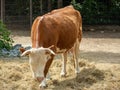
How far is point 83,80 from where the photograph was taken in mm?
8227

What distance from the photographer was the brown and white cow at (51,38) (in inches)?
277

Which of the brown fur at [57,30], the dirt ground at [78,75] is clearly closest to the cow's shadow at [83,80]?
the dirt ground at [78,75]

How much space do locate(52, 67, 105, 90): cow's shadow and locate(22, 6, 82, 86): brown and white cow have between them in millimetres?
297

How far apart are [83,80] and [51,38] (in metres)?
1.31

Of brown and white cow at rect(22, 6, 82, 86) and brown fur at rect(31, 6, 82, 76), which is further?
brown fur at rect(31, 6, 82, 76)

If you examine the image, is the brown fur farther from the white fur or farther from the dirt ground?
the dirt ground

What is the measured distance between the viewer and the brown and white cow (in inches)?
277

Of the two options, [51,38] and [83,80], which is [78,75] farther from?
[51,38]

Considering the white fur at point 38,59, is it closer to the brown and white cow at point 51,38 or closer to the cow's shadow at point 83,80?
the brown and white cow at point 51,38

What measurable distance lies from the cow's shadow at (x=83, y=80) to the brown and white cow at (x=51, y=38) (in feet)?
0.97

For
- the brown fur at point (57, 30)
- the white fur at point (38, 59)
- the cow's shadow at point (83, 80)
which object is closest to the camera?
the white fur at point (38, 59)

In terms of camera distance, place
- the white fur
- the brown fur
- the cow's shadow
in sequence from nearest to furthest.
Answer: the white fur
the brown fur
the cow's shadow

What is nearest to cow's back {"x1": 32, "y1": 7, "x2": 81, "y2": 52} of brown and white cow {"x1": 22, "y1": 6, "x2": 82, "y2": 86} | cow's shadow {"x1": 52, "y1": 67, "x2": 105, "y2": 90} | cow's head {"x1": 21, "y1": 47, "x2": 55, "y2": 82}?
brown and white cow {"x1": 22, "y1": 6, "x2": 82, "y2": 86}

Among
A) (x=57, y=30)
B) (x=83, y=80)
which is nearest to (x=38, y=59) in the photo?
(x=57, y=30)
